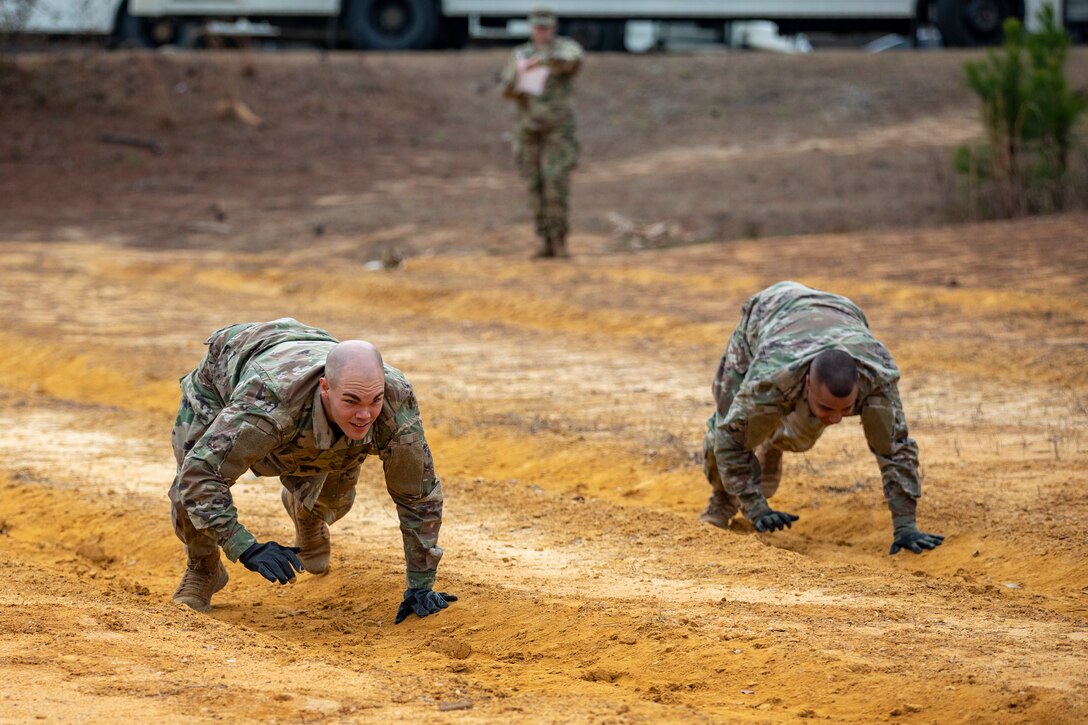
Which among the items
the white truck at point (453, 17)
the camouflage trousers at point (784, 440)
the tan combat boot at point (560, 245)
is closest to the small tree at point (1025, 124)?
the tan combat boot at point (560, 245)

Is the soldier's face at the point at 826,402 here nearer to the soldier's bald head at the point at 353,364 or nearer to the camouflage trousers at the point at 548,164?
the soldier's bald head at the point at 353,364

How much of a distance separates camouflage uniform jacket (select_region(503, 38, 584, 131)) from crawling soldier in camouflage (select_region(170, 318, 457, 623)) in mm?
8669

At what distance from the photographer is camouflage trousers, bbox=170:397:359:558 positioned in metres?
5.01

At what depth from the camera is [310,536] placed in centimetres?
554

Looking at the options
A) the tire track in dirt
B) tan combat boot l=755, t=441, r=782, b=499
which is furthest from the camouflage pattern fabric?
tan combat boot l=755, t=441, r=782, b=499

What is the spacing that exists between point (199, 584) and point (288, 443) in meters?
0.91

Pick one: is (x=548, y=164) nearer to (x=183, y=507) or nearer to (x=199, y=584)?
(x=199, y=584)

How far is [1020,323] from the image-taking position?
1060 centimetres

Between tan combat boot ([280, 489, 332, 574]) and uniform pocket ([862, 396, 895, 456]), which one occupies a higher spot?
uniform pocket ([862, 396, 895, 456])

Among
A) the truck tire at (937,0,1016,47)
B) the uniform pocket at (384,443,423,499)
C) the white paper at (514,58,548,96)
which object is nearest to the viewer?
the uniform pocket at (384,443,423,499)

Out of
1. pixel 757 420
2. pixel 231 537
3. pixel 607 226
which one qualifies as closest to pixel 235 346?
pixel 231 537

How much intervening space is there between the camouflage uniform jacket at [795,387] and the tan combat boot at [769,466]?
382 millimetres

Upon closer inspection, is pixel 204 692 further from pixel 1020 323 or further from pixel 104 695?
pixel 1020 323

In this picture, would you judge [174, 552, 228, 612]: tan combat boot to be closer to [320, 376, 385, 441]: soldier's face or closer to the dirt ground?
the dirt ground
